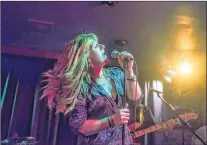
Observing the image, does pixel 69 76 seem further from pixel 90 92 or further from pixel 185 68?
pixel 185 68

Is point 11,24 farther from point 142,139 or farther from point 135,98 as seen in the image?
point 142,139

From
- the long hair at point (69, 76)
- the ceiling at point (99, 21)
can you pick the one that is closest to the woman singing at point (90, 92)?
the long hair at point (69, 76)

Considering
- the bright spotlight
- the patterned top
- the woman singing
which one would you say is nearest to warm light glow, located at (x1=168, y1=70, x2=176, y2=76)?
the bright spotlight

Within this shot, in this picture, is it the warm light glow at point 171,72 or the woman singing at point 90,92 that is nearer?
the woman singing at point 90,92

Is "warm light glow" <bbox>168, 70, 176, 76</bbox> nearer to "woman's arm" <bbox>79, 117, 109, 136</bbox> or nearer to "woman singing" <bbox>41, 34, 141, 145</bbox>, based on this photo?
"woman singing" <bbox>41, 34, 141, 145</bbox>

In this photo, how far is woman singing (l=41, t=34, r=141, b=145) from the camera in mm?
1077

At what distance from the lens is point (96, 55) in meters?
1.26

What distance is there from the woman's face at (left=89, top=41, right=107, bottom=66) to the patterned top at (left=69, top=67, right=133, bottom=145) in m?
0.12

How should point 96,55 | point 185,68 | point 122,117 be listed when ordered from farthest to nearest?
point 185,68 → point 96,55 → point 122,117

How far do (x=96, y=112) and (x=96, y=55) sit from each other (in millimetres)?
303

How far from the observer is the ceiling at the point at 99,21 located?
2.09 meters

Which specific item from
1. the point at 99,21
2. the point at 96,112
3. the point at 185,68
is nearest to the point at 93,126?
the point at 96,112

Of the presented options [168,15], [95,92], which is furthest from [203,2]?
[95,92]

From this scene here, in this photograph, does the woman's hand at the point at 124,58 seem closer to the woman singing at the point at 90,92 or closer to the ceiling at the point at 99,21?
the woman singing at the point at 90,92
